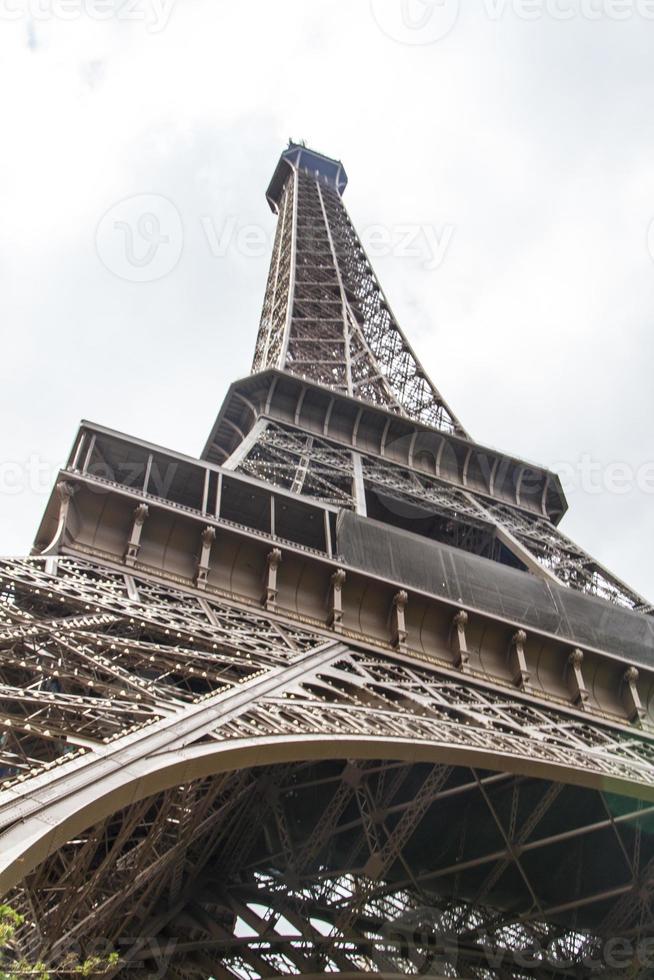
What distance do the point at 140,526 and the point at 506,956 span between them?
11.0 metres

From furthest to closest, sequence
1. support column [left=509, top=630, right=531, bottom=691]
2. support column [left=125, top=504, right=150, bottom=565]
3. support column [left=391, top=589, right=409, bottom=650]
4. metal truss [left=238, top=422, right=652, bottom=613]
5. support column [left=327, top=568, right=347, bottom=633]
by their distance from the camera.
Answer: metal truss [left=238, top=422, right=652, bottom=613] → support column [left=509, top=630, right=531, bottom=691] → support column [left=391, top=589, right=409, bottom=650] → support column [left=327, top=568, right=347, bottom=633] → support column [left=125, top=504, right=150, bottom=565]

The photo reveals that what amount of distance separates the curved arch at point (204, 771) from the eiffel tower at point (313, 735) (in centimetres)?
5

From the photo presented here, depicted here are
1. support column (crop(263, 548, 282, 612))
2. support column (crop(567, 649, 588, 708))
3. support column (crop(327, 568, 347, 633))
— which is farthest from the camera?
support column (crop(567, 649, 588, 708))

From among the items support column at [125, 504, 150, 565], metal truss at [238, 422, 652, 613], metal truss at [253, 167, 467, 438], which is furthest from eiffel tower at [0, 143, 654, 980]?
metal truss at [253, 167, 467, 438]

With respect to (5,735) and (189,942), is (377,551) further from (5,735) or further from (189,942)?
(5,735)

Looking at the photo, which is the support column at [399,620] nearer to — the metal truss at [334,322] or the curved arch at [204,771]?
the curved arch at [204,771]

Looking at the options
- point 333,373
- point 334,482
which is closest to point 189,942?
point 334,482

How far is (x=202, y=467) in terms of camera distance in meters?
20.6

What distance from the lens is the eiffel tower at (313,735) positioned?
1140 centimetres

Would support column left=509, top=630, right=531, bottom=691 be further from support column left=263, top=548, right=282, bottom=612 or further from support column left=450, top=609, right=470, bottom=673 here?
support column left=263, top=548, right=282, bottom=612

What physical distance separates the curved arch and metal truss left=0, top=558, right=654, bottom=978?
0.09 feet

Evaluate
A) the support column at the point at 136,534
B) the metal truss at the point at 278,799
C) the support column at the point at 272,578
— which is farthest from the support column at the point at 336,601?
the support column at the point at 136,534

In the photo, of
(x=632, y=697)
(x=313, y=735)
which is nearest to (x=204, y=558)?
(x=313, y=735)

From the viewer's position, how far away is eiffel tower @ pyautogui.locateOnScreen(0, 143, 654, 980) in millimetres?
11398
